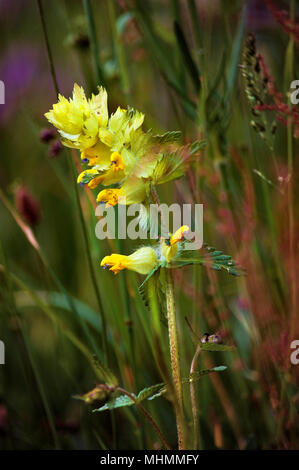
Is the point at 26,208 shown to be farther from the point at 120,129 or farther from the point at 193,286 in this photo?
the point at 120,129

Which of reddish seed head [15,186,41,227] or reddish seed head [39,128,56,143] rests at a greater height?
reddish seed head [39,128,56,143]

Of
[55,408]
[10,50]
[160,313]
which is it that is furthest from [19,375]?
[10,50]

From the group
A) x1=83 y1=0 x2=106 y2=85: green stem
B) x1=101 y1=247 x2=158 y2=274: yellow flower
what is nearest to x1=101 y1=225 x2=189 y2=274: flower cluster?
x1=101 y1=247 x2=158 y2=274: yellow flower

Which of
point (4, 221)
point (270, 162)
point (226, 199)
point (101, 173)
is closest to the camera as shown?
point (101, 173)

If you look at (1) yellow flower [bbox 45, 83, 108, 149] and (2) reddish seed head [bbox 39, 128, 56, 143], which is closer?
(1) yellow flower [bbox 45, 83, 108, 149]

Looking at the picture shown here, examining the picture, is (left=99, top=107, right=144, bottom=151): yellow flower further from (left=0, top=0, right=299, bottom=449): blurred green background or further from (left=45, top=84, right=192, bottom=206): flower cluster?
(left=0, top=0, right=299, bottom=449): blurred green background

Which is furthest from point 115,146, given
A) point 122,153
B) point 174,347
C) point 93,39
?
point 93,39
